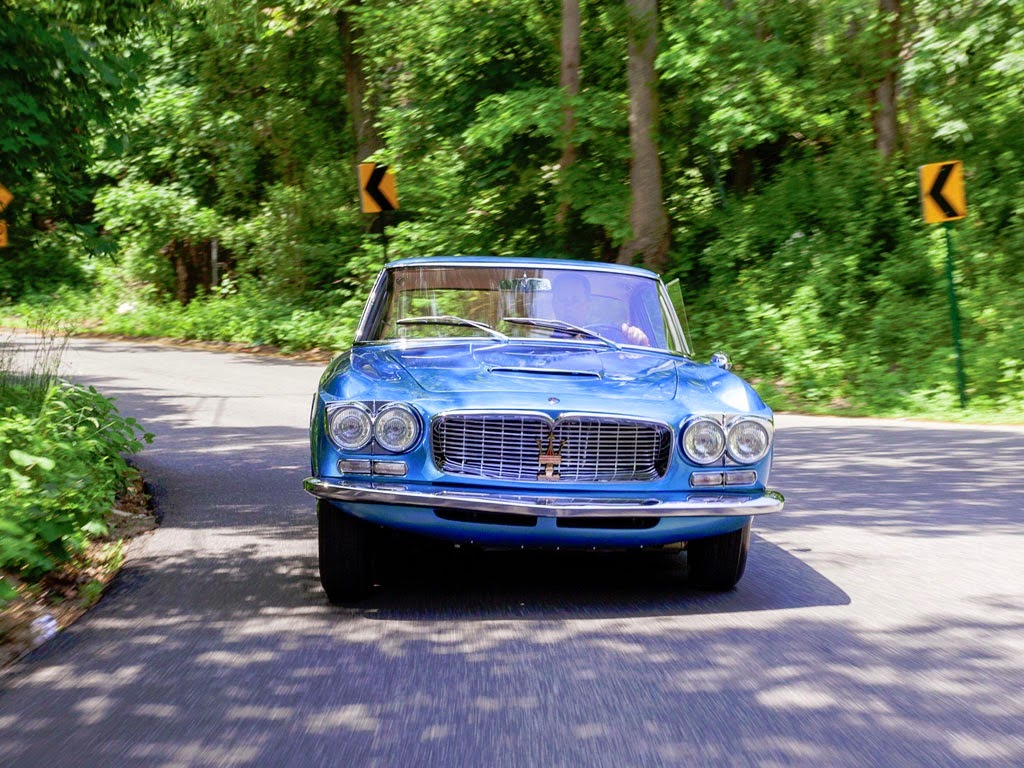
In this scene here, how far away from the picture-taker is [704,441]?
534 cm

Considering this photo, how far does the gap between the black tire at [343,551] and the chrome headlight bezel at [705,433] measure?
1405mm

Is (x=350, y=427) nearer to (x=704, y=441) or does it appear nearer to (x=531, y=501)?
(x=531, y=501)

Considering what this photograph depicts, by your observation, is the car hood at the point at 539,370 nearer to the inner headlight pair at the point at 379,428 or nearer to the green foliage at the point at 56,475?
the inner headlight pair at the point at 379,428

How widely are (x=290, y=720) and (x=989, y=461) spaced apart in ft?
Result: 25.1

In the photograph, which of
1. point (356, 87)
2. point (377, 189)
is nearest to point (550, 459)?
point (377, 189)

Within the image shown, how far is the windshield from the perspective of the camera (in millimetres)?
6523

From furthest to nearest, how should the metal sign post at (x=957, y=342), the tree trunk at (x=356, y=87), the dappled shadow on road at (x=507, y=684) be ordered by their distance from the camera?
1. the tree trunk at (x=356, y=87)
2. the metal sign post at (x=957, y=342)
3. the dappled shadow on road at (x=507, y=684)

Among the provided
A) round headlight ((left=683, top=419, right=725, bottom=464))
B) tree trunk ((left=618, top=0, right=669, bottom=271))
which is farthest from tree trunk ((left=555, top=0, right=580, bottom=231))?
round headlight ((left=683, top=419, right=725, bottom=464))

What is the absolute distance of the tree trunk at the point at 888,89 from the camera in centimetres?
1939

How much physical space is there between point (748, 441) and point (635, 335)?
1344mm

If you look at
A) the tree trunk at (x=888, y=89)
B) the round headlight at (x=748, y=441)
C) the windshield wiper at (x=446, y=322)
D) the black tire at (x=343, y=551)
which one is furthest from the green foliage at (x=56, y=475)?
the tree trunk at (x=888, y=89)

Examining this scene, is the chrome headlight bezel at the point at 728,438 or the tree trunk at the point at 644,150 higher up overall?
the tree trunk at the point at 644,150

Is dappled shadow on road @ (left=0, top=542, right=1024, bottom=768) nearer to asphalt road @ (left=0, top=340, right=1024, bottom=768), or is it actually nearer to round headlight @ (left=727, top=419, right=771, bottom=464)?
asphalt road @ (left=0, top=340, right=1024, bottom=768)

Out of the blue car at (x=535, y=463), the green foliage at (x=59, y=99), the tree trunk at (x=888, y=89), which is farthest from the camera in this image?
the tree trunk at (x=888, y=89)
